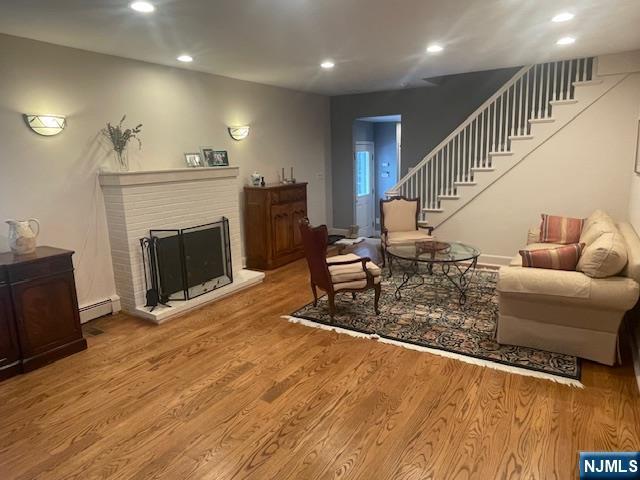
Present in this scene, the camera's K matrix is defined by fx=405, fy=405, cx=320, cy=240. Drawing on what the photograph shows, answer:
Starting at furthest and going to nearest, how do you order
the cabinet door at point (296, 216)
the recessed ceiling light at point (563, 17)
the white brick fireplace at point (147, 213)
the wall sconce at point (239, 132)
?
the cabinet door at point (296, 216) → the wall sconce at point (239, 132) → the white brick fireplace at point (147, 213) → the recessed ceiling light at point (563, 17)

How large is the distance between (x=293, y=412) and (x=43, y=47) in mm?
3861

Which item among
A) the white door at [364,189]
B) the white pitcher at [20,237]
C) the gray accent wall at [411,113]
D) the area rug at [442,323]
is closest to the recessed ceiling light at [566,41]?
the gray accent wall at [411,113]

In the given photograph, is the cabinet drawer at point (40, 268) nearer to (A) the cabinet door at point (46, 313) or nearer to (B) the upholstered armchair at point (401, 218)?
(A) the cabinet door at point (46, 313)

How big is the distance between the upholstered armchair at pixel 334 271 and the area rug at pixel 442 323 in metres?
0.24

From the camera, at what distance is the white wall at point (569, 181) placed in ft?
15.9

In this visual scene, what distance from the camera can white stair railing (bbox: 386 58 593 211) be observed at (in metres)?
5.29

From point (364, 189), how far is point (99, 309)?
584 cm

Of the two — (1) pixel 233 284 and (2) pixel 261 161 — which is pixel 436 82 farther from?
(1) pixel 233 284

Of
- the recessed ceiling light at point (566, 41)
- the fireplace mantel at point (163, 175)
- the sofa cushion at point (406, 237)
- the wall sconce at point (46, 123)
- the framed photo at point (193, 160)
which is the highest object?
the recessed ceiling light at point (566, 41)

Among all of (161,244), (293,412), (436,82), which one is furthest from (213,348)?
(436,82)

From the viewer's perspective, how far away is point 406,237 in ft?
18.0

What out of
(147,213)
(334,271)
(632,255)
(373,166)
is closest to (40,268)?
(147,213)

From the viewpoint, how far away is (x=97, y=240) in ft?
14.0

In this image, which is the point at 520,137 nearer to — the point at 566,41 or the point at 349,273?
the point at 566,41
